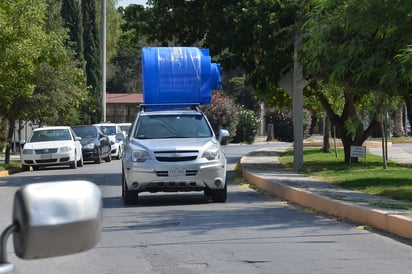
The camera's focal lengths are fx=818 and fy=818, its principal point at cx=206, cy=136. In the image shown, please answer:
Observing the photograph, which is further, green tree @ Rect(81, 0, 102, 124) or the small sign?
green tree @ Rect(81, 0, 102, 124)

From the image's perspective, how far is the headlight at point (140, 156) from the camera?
15.5 m

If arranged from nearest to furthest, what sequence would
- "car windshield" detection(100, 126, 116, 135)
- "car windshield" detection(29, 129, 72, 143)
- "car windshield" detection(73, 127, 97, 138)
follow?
"car windshield" detection(29, 129, 72, 143) → "car windshield" detection(73, 127, 97, 138) → "car windshield" detection(100, 126, 116, 135)

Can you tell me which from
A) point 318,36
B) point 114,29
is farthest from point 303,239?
point 114,29

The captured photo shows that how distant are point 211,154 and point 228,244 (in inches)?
216

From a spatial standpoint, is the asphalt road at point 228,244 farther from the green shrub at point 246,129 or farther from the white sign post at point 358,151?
the green shrub at point 246,129

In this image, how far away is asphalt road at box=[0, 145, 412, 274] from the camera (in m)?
8.74

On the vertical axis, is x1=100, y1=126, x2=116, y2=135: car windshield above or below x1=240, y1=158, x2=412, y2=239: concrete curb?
above

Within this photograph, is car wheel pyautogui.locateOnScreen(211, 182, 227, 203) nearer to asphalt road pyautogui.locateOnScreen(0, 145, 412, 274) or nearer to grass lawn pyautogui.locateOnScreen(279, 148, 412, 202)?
asphalt road pyautogui.locateOnScreen(0, 145, 412, 274)

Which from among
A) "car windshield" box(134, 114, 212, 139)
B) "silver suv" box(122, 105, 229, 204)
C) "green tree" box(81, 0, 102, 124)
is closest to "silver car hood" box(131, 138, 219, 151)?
"silver suv" box(122, 105, 229, 204)

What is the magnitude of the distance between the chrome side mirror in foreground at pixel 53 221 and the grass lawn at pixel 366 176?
12.5 m

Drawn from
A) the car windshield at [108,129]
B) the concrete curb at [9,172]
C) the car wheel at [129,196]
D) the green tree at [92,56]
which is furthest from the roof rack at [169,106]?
the green tree at [92,56]

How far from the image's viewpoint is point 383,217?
11.7 m

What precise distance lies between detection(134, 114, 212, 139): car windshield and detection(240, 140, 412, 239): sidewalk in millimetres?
2200

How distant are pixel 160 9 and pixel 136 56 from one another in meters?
52.9
